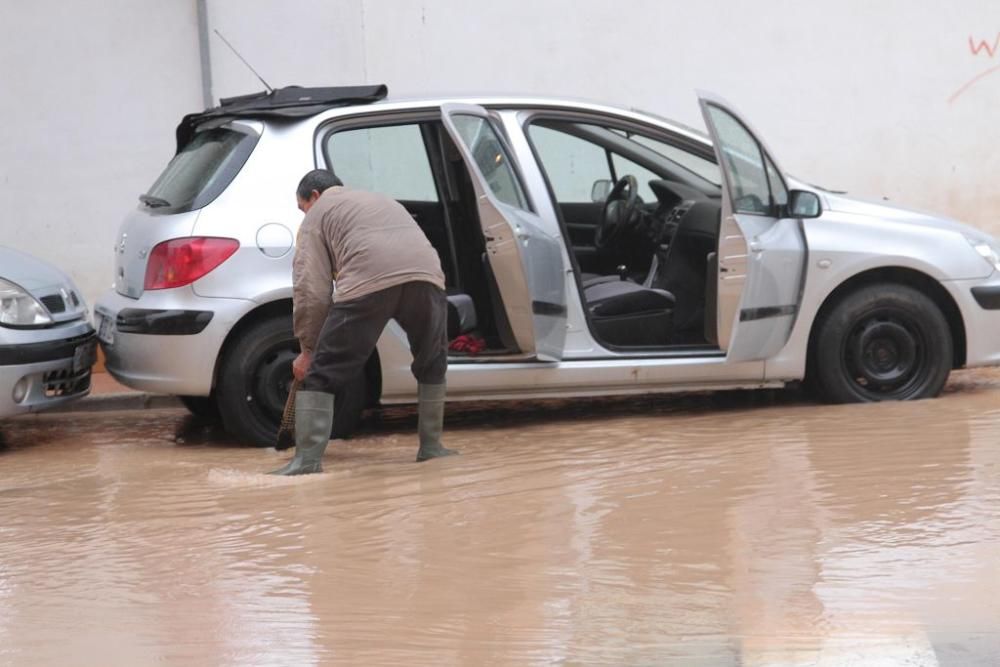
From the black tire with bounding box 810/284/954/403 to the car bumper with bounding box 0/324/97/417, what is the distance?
3.85m

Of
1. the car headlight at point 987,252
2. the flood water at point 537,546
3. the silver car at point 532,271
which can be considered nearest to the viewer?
the flood water at point 537,546

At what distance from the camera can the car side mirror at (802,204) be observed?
802cm

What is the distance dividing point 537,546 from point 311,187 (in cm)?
232

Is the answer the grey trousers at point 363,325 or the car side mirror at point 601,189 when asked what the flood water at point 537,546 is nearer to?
the grey trousers at point 363,325

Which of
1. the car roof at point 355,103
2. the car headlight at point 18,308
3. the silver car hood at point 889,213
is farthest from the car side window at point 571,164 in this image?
the car headlight at point 18,308

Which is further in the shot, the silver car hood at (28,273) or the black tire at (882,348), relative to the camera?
the black tire at (882,348)

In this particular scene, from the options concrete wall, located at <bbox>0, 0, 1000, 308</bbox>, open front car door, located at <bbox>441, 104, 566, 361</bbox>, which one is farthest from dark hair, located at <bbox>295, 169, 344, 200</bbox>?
concrete wall, located at <bbox>0, 0, 1000, 308</bbox>

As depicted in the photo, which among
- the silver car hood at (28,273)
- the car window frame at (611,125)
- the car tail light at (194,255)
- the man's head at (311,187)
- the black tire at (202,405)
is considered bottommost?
the black tire at (202,405)

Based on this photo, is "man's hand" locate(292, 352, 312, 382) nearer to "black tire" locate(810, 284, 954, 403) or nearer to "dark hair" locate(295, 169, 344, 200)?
"dark hair" locate(295, 169, 344, 200)

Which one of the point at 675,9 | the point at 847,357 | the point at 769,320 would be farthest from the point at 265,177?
the point at 675,9

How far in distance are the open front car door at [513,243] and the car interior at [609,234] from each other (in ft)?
0.31

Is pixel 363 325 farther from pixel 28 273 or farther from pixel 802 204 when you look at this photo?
pixel 802 204

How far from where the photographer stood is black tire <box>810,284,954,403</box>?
8.15 metres

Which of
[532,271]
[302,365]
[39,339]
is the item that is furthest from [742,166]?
[39,339]
